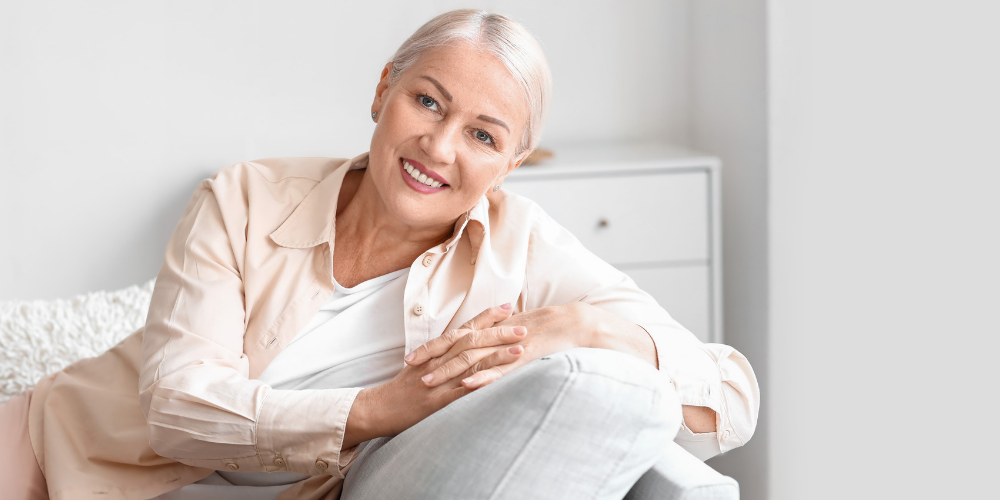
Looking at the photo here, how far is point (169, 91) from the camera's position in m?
2.65

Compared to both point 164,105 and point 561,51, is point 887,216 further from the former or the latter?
point 164,105

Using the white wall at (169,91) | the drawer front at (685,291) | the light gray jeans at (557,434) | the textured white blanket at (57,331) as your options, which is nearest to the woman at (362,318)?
the light gray jeans at (557,434)

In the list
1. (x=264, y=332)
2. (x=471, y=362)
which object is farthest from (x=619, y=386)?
(x=264, y=332)

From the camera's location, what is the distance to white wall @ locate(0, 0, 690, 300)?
259 cm

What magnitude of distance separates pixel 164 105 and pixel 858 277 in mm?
2241

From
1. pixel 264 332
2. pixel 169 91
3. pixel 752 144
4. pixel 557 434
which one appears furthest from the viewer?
pixel 169 91

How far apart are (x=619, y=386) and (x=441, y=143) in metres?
0.56

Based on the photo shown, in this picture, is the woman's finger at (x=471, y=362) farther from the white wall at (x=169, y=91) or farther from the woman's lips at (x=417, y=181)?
the white wall at (x=169, y=91)

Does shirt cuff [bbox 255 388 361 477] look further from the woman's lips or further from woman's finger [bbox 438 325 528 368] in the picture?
the woman's lips

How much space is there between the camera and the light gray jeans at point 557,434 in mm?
759

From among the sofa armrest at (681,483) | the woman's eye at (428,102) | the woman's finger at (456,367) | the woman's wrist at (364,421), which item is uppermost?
the woman's eye at (428,102)

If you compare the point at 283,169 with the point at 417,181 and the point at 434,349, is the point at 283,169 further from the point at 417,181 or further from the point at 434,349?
the point at 434,349

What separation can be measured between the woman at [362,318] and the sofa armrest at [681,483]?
0.56ft

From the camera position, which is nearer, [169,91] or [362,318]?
[362,318]
